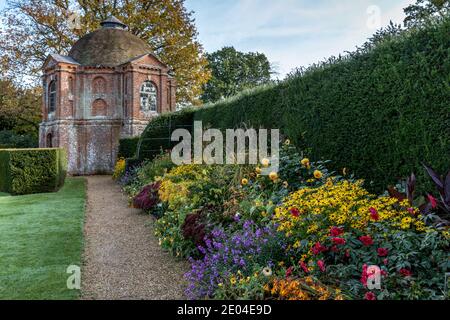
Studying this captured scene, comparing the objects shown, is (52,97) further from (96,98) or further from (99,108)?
(99,108)

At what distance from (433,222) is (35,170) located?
13.1m

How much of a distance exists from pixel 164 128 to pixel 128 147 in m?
3.90

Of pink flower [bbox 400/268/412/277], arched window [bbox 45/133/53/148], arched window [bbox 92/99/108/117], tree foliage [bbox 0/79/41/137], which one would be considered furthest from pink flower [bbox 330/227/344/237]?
tree foliage [bbox 0/79/41/137]

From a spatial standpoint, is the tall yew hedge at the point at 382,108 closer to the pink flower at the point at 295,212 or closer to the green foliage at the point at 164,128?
the pink flower at the point at 295,212

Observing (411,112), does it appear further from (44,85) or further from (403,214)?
(44,85)

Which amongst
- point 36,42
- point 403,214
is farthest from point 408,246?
point 36,42

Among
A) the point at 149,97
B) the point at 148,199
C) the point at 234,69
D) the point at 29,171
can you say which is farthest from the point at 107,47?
the point at 234,69

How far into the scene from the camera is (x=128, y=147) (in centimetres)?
2086

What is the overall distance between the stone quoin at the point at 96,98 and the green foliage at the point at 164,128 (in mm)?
6394

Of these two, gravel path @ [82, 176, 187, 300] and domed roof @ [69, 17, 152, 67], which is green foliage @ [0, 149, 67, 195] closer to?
gravel path @ [82, 176, 187, 300]

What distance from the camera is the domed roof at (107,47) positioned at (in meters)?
24.2

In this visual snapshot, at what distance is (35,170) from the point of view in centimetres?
1332
